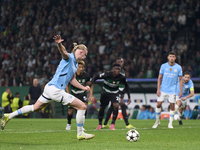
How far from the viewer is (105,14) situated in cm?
2714

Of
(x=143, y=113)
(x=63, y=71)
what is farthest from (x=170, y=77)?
(x=143, y=113)

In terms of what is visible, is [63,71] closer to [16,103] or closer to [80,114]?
[80,114]

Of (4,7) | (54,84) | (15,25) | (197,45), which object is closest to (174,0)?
(197,45)

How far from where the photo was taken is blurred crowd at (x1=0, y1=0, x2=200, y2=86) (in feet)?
75.7

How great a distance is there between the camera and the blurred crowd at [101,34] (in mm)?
23078

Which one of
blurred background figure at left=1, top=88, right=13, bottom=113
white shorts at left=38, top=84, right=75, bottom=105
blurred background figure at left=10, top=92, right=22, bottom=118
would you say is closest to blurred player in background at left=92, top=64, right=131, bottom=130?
white shorts at left=38, top=84, right=75, bottom=105

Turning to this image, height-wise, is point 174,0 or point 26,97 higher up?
point 174,0

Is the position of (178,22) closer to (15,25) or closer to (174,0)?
(174,0)

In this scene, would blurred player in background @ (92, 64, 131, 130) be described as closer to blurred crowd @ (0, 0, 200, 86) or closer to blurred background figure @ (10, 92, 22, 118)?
blurred crowd @ (0, 0, 200, 86)

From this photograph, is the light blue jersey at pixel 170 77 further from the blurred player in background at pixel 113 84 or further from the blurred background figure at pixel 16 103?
the blurred background figure at pixel 16 103

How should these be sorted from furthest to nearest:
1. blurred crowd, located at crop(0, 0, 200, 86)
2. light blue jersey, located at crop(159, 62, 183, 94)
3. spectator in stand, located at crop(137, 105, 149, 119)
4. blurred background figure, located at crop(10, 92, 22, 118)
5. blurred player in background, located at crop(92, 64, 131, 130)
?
1. blurred crowd, located at crop(0, 0, 200, 86)
2. blurred background figure, located at crop(10, 92, 22, 118)
3. spectator in stand, located at crop(137, 105, 149, 119)
4. light blue jersey, located at crop(159, 62, 183, 94)
5. blurred player in background, located at crop(92, 64, 131, 130)

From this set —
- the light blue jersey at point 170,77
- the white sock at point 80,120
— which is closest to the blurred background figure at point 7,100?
the light blue jersey at point 170,77

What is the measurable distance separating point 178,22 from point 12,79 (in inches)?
439

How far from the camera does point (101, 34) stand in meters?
26.2
